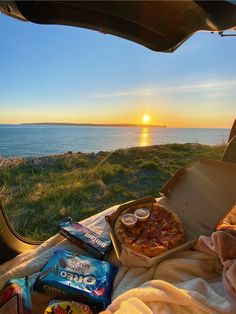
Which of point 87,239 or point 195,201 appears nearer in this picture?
point 87,239

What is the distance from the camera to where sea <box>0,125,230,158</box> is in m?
3.49

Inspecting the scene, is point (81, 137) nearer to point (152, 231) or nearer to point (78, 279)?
point (152, 231)

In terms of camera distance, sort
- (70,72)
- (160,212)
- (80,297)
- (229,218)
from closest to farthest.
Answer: (80,297)
(229,218)
(160,212)
(70,72)

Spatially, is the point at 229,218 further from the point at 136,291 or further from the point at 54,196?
the point at 54,196

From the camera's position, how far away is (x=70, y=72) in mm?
3668

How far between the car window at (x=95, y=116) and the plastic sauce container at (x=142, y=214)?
725mm

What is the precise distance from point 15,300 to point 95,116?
3.99 metres

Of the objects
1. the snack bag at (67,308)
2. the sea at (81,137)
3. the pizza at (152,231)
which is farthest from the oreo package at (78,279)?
the sea at (81,137)

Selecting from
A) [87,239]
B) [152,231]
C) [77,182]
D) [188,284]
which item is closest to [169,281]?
[188,284]

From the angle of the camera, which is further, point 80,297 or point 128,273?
point 128,273

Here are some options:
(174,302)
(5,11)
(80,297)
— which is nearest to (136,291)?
(174,302)

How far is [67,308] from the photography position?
893mm

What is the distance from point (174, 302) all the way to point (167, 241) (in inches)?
14.7

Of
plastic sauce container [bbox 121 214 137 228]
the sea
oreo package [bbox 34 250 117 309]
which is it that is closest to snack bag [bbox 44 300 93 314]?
oreo package [bbox 34 250 117 309]
